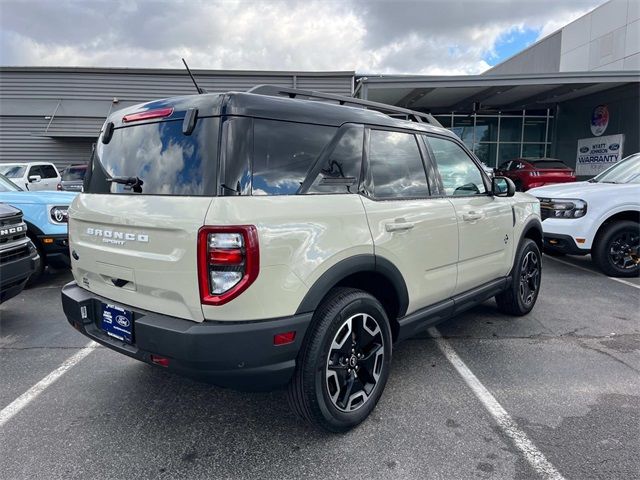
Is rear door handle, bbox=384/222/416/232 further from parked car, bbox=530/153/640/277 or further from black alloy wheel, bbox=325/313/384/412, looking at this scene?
parked car, bbox=530/153/640/277

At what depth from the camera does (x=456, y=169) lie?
377 centimetres

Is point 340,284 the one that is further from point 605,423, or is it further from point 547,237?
point 547,237

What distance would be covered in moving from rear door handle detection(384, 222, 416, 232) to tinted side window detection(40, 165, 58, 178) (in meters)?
15.5

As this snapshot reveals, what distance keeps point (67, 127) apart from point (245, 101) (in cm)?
2107

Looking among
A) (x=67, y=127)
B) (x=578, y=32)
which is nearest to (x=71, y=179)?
(x=67, y=127)

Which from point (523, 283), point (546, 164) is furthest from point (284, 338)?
point (546, 164)

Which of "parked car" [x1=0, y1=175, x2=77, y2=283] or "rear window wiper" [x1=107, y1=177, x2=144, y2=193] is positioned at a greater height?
"rear window wiper" [x1=107, y1=177, x2=144, y2=193]

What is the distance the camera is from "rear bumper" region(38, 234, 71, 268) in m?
5.71

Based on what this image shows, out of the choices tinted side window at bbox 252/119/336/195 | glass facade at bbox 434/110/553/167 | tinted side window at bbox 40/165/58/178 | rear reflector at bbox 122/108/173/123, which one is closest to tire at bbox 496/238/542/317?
tinted side window at bbox 252/119/336/195

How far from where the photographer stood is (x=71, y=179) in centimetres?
1483

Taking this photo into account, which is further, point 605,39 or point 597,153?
point 605,39

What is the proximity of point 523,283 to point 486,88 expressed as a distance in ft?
43.8

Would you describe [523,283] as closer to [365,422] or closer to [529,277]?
[529,277]

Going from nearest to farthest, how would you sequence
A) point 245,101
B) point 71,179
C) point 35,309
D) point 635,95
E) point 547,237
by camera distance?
point 245,101
point 35,309
point 547,237
point 71,179
point 635,95
